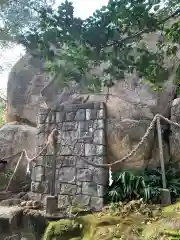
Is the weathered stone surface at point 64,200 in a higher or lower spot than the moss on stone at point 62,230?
higher

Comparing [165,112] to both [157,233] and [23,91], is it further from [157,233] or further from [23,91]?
[23,91]

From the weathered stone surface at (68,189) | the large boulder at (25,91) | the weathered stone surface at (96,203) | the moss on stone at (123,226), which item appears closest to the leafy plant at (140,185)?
the weathered stone surface at (96,203)

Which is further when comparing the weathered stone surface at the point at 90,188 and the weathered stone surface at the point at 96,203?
the weathered stone surface at the point at 90,188

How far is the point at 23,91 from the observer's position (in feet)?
26.4

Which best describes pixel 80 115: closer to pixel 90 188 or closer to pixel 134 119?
pixel 134 119

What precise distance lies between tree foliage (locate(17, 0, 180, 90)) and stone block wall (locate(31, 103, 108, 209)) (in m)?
1.23

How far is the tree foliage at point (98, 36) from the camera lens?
360cm

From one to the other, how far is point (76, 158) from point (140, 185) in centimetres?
134

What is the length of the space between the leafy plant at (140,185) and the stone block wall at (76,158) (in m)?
0.24

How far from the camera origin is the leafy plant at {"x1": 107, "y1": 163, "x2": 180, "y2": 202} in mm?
4828

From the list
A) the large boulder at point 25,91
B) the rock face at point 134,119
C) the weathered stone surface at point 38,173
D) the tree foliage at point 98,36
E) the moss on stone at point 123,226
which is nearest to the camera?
the moss on stone at point 123,226

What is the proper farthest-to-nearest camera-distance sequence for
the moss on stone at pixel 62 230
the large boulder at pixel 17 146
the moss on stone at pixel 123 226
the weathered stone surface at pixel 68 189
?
the large boulder at pixel 17 146
the weathered stone surface at pixel 68 189
the moss on stone at pixel 62 230
the moss on stone at pixel 123 226

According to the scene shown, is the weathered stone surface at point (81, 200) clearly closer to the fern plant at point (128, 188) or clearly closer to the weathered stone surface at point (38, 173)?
the fern plant at point (128, 188)

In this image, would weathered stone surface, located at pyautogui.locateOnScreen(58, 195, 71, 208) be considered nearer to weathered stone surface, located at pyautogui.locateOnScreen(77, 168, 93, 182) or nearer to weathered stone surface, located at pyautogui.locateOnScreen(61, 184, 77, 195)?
weathered stone surface, located at pyautogui.locateOnScreen(61, 184, 77, 195)
